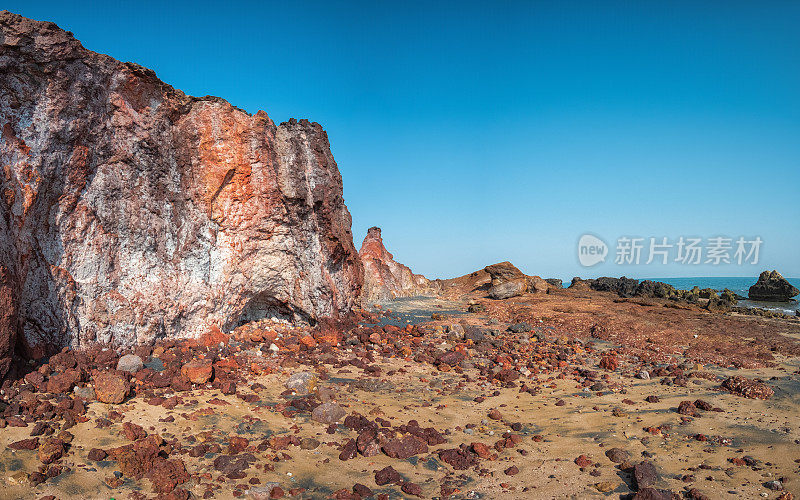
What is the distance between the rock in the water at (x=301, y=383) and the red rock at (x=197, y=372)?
130cm

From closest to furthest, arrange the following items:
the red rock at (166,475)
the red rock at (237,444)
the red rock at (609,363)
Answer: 1. the red rock at (166,475)
2. the red rock at (237,444)
3. the red rock at (609,363)

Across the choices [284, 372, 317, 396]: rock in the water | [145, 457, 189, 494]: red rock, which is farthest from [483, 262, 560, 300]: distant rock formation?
[145, 457, 189, 494]: red rock

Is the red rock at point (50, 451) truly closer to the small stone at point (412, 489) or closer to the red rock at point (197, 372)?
the red rock at point (197, 372)

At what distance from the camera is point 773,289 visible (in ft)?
114

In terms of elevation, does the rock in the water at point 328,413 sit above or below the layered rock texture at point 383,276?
below

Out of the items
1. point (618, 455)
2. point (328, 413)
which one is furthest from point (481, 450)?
point (328, 413)

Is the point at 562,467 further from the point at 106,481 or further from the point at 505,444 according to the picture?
the point at 106,481

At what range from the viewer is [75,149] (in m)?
7.50

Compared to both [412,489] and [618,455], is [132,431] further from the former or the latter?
[618,455]

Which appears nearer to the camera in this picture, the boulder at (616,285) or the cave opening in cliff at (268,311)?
the cave opening in cliff at (268,311)

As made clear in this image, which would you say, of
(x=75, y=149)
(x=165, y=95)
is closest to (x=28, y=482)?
(x=75, y=149)

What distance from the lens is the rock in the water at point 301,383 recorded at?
7.67 metres

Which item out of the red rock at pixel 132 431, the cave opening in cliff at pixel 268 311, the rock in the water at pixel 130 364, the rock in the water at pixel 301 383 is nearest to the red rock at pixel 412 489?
the rock in the water at pixel 301 383

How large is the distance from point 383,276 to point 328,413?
19.4 metres
